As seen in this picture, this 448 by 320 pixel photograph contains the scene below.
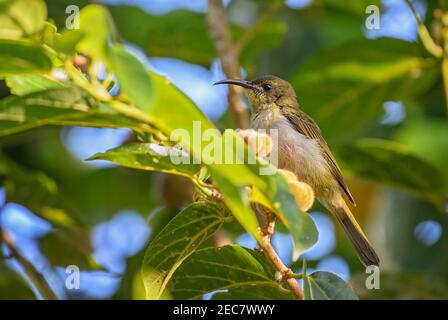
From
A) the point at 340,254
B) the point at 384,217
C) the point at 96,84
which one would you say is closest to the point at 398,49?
the point at 384,217

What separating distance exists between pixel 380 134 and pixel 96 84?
430 centimetres

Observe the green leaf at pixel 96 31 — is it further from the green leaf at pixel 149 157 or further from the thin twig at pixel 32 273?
the thin twig at pixel 32 273

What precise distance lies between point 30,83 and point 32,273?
77.2 inches

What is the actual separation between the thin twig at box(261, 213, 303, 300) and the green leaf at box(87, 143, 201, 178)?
1.12ft

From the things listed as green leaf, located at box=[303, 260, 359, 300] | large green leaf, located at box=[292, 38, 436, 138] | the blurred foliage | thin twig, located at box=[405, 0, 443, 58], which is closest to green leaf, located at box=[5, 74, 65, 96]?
the blurred foliage

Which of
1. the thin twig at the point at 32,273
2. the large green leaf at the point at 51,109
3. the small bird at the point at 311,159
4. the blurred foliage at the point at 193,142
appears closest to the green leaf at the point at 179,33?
the blurred foliage at the point at 193,142

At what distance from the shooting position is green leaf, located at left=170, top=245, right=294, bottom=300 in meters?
2.81

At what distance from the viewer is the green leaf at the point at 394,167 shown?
186 inches

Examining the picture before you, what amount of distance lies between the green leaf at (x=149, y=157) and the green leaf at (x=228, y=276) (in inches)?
19.5

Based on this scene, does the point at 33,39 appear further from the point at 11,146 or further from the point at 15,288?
the point at 11,146

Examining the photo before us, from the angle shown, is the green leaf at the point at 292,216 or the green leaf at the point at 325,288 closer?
the green leaf at the point at 292,216

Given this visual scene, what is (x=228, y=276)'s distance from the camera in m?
2.95

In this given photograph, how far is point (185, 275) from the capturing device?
9.90 feet
